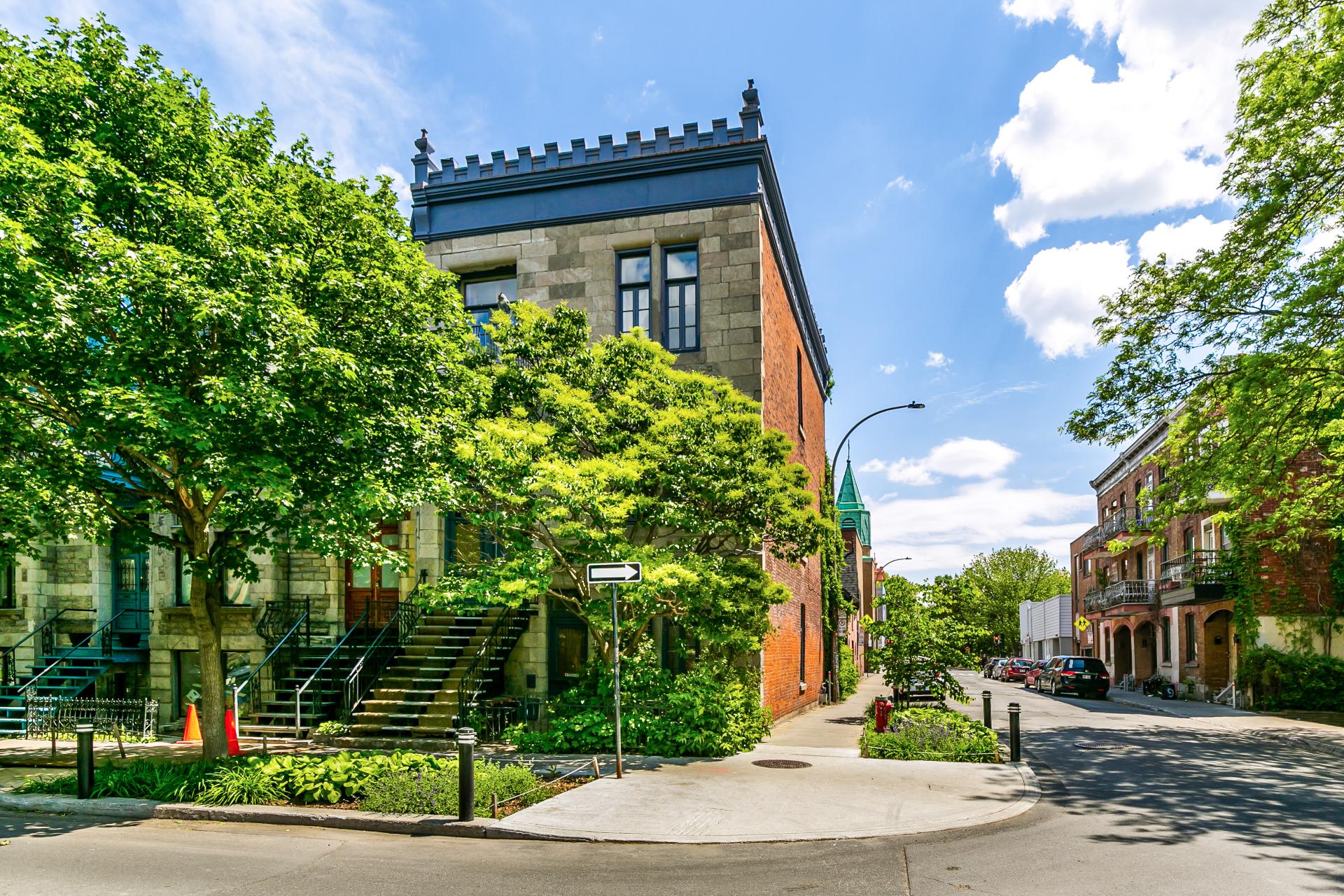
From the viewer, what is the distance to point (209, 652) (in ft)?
38.5

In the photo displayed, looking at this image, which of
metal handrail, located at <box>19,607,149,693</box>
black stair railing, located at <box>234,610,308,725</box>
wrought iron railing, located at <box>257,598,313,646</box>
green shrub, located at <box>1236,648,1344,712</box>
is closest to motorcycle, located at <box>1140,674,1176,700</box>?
green shrub, located at <box>1236,648,1344,712</box>

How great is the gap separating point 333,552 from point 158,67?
645 centimetres

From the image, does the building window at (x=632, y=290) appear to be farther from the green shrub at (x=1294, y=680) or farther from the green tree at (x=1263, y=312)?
the green shrub at (x=1294, y=680)

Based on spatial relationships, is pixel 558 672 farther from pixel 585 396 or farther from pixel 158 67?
pixel 158 67

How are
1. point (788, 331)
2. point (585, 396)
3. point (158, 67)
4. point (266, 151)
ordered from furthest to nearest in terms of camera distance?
point (788, 331), point (585, 396), point (266, 151), point (158, 67)

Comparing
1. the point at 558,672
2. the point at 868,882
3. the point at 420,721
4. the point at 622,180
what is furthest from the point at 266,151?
the point at 868,882

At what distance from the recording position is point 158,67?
11.3 meters

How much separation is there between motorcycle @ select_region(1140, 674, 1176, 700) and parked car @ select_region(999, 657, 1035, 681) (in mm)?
12161

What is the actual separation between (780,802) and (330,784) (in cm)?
521

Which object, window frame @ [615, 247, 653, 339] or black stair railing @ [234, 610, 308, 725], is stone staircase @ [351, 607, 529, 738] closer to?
black stair railing @ [234, 610, 308, 725]

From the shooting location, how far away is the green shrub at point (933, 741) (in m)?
14.0

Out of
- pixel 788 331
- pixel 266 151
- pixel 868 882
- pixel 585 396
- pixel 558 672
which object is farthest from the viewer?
pixel 788 331

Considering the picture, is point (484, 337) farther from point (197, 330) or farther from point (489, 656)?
point (197, 330)

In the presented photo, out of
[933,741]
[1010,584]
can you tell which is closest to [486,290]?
[933,741]
